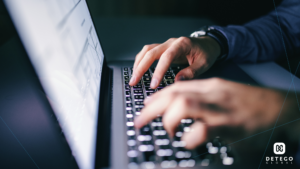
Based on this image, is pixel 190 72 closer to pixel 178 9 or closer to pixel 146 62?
pixel 146 62

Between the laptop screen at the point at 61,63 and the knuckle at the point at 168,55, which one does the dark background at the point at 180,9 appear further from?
the laptop screen at the point at 61,63

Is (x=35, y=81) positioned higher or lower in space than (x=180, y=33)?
higher

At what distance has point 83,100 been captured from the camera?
0.29m

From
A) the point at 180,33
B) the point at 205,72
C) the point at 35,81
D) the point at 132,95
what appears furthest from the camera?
the point at 180,33

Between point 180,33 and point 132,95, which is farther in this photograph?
point 180,33

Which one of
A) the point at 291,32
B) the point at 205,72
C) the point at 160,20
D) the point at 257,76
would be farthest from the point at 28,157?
the point at 291,32

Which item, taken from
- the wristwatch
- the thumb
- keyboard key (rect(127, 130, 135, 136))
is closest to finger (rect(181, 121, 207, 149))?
keyboard key (rect(127, 130, 135, 136))

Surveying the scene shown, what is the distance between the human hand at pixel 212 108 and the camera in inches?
12.5

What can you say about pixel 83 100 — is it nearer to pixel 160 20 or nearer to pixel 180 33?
pixel 180 33

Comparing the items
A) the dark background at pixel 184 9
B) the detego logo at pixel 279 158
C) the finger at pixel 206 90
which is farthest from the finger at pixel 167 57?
the dark background at pixel 184 9

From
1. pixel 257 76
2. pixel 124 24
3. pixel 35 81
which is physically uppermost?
pixel 35 81

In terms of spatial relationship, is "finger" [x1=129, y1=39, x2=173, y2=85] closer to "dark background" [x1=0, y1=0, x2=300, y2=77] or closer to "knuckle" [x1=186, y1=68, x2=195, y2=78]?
"knuckle" [x1=186, y1=68, x2=195, y2=78]

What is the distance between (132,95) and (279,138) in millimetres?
333

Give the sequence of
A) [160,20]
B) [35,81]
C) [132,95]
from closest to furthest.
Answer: [35,81] → [132,95] → [160,20]
